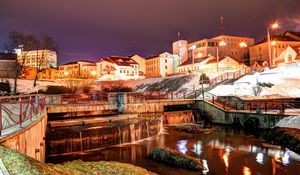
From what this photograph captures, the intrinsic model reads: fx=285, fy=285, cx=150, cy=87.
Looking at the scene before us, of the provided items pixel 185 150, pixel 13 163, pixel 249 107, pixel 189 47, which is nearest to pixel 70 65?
pixel 189 47

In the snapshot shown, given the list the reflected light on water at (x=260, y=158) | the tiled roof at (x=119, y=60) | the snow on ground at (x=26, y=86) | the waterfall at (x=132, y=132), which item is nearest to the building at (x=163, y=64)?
the tiled roof at (x=119, y=60)

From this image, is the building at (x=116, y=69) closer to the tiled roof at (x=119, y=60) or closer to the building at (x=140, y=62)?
the tiled roof at (x=119, y=60)

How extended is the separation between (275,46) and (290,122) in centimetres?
7335

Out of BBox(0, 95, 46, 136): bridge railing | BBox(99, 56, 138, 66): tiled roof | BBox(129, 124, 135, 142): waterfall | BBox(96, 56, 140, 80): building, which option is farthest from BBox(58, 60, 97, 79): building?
BBox(0, 95, 46, 136): bridge railing

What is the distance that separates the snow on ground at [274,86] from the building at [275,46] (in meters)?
40.8

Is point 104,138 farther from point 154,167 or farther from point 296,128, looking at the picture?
point 296,128

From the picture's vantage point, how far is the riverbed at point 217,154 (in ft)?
42.9

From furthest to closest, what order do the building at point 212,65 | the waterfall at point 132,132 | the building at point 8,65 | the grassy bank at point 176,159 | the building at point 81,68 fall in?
the building at point 81,68 → the building at point 212,65 → the building at point 8,65 → the waterfall at point 132,132 → the grassy bank at point 176,159

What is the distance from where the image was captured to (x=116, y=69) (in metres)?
98.2

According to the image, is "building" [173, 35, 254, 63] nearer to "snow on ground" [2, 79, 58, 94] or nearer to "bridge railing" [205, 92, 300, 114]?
"snow on ground" [2, 79, 58, 94]

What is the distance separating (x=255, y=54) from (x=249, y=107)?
241 ft

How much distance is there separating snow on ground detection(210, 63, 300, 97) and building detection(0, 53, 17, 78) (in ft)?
149

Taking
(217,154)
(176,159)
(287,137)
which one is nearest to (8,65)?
(217,154)

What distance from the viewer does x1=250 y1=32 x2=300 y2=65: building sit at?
86938 mm
